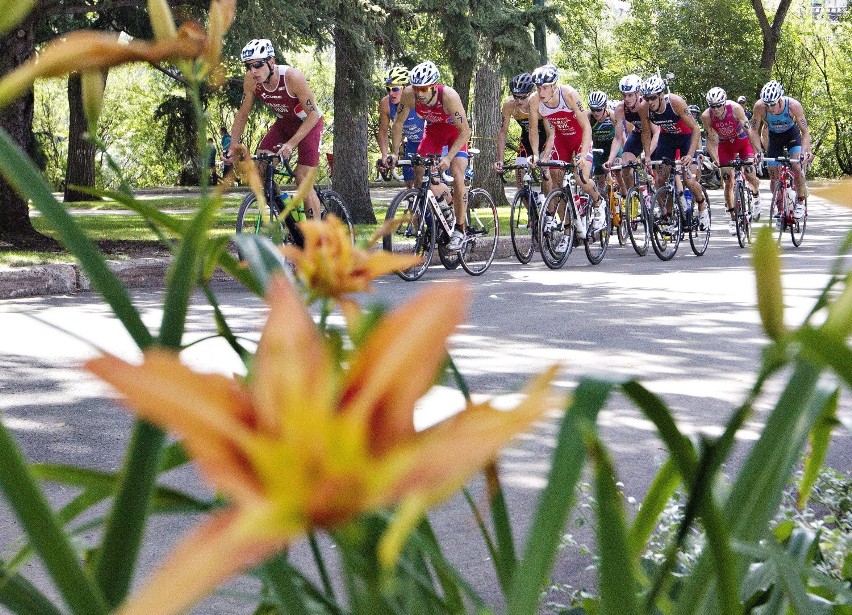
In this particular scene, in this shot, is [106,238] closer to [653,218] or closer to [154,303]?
[154,303]

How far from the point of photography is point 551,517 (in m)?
0.53

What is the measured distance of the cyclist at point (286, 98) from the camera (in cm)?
1002

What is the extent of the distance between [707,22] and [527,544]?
46.6 meters

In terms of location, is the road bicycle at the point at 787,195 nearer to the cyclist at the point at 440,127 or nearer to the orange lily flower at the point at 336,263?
the cyclist at the point at 440,127

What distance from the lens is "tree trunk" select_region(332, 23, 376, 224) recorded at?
14.8 m

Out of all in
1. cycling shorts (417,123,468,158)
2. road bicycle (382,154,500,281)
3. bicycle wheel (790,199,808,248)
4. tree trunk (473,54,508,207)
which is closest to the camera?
road bicycle (382,154,500,281)

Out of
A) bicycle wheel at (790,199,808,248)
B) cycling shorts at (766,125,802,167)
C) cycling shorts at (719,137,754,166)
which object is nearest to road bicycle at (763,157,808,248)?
bicycle wheel at (790,199,808,248)

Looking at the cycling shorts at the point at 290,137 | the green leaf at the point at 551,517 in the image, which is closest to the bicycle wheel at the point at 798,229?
the cycling shorts at the point at 290,137

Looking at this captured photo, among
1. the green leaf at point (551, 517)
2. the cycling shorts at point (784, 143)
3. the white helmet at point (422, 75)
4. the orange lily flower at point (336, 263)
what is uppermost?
the white helmet at point (422, 75)

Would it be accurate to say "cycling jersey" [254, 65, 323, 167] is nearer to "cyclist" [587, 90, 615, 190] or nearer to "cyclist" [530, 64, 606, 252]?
"cyclist" [530, 64, 606, 252]

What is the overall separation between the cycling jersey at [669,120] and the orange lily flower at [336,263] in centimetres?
1437

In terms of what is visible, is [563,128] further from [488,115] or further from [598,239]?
[488,115]

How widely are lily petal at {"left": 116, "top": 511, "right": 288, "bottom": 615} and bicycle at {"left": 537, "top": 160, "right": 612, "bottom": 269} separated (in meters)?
11.7

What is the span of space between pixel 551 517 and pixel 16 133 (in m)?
12.6
